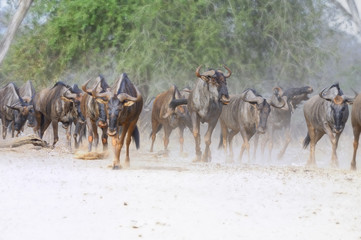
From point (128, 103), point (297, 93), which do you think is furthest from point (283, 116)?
point (128, 103)

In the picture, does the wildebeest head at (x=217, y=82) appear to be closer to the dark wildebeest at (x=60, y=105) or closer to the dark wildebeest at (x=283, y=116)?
the dark wildebeest at (x=60, y=105)

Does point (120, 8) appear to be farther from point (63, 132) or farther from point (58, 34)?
point (63, 132)

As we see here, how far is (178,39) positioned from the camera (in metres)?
25.0

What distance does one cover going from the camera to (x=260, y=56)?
2677cm

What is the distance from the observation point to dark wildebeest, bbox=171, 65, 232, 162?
14688 millimetres

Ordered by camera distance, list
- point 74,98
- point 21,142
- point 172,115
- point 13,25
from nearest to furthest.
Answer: point 21,142
point 74,98
point 172,115
point 13,25

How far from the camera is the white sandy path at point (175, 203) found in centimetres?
734

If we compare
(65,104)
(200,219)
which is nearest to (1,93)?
(65,104)

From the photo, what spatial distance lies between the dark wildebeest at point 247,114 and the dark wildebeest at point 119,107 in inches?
174

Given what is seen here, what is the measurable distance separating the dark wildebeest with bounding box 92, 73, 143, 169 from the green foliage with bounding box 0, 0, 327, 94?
1237 cm

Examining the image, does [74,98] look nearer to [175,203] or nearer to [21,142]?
[21,142]

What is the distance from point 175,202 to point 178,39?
16.8m

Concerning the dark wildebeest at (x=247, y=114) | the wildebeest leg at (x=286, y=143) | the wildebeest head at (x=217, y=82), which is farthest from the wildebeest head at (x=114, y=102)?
the wildebeest leg at (x=286, y=143)

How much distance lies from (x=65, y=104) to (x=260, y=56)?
10904 millimetres
